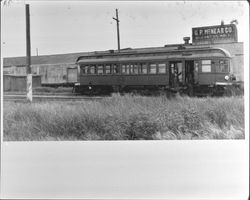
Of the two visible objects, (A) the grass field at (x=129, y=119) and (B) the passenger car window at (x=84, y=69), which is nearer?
(A) the grass field at (x=129, y=119)

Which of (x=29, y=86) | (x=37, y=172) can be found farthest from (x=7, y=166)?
(x=29, y=86)

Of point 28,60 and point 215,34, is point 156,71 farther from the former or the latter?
point 28,60

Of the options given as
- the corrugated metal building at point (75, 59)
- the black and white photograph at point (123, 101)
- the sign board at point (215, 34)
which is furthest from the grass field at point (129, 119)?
the sign board at point (215, 34)

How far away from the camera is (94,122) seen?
282cm

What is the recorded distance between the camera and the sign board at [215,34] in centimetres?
277

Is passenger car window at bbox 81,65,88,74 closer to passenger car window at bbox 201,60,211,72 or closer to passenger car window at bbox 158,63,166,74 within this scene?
passenger car window at bbox 158,63,166,74

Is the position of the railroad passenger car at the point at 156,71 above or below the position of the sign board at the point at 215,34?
below

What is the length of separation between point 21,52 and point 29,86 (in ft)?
0.75

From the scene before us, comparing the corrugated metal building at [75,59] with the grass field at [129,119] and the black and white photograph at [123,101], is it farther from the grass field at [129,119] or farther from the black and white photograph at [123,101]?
the grass field at [129,119]

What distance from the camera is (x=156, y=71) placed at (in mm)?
3004

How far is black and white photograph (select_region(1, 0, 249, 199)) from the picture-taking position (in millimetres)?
2613

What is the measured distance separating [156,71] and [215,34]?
0.47m

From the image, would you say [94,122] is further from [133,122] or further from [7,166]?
[7,166]

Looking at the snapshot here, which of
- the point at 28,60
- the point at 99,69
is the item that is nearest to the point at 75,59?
the point at 99,69
